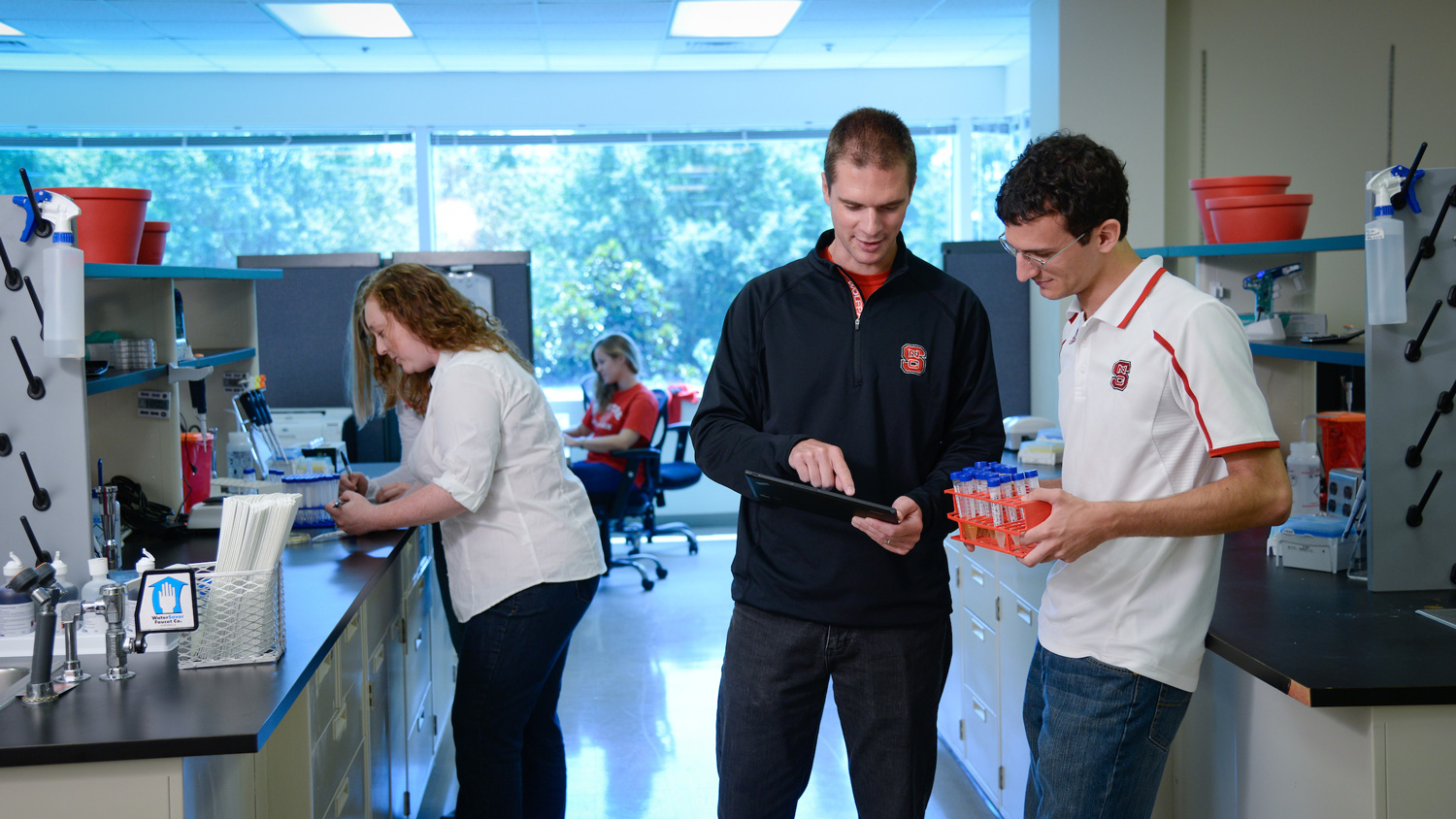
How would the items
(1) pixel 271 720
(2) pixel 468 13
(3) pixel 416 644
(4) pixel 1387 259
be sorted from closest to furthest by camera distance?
(1) pixel 271 720
(4) pixel 1387 259
(3) pixel 416 644
(2) pixel 468 13

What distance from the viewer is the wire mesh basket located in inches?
60.7

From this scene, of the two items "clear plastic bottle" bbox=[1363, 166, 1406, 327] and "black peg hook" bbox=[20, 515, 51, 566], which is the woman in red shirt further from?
"clear plastic bottle" bbox=[1363, 166, 1406, 327]

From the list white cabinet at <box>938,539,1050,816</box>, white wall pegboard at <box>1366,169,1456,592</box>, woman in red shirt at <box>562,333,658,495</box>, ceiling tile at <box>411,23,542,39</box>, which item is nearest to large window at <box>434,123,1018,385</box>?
ceiling tile at <box>411,23,542,39</box>

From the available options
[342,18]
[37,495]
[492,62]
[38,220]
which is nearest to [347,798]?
[37,495]

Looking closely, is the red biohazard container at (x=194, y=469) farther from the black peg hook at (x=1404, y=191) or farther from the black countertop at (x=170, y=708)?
the black peg hook at (x=1404, y=191)

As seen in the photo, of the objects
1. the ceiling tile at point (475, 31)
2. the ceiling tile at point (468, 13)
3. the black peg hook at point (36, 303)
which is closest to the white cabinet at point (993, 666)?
the black peg hook at point (36, 303)

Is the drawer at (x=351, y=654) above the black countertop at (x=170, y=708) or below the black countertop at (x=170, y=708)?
below

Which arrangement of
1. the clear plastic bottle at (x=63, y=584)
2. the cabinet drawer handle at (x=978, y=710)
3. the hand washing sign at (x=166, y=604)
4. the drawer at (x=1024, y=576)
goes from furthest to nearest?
the cabinet drawer handle at (x=978, y=710) < the drawer at (x=1024, y=576) < the clear plastic bottle at (x=63, y=584) < the hand washing sign at (x=166, y=604)

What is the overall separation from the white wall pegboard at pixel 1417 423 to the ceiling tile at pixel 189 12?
465cm

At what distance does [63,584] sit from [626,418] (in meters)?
3.39

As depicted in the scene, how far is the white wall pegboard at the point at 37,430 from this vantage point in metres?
1.79

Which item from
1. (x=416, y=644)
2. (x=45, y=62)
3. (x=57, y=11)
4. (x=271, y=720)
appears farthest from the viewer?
(x=45, y=62)

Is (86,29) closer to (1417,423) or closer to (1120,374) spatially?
(1120,374)

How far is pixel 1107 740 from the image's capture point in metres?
1.41
